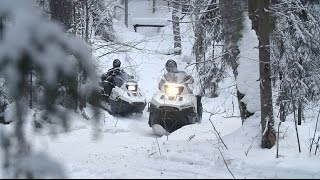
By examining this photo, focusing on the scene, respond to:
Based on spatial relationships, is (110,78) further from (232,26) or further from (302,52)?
(232,26)

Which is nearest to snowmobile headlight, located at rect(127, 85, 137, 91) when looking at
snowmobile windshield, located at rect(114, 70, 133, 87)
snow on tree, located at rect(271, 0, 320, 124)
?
snowmobile windshield, located at rect(114, 70, 133, 87)

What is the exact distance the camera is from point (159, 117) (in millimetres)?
8398

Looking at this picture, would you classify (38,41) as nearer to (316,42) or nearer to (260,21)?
(260,21)

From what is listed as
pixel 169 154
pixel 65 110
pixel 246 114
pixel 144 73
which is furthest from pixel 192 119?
pixel 144 73

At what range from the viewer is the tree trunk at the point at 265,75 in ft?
17.9

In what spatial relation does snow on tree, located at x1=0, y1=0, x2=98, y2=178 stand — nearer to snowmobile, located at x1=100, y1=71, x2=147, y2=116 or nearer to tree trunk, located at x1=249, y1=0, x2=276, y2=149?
tree trunk, located at x1=249, y1=0, x2=276, y2=149

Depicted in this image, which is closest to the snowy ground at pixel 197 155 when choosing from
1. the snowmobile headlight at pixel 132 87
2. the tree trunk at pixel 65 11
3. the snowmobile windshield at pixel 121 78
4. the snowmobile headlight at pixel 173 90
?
the snowmobile headlight at pixel 173 90

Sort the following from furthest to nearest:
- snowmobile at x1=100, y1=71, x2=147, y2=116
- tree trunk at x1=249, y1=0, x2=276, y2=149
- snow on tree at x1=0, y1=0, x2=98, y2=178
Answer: snowmobile at x1=100, y1=71, x2=147, y2=116
tree trunk at x1=249, y1=0, x2=276, y2=149
snow on tree at x1=0, y1=0, x2=98, y2=178

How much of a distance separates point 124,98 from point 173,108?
231 cm

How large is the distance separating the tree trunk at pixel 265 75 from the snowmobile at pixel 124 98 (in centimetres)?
520

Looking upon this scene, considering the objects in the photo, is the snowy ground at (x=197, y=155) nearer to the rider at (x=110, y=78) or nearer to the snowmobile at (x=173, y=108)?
the snowmobile at (x=173, y=108)

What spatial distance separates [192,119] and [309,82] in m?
4.38

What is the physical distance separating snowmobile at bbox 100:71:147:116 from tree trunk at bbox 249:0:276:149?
520 centimetres

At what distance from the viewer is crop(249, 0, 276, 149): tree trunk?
5461mm
